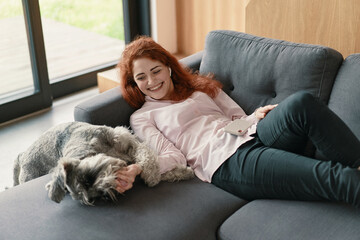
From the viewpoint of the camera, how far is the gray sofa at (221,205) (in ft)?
5.29

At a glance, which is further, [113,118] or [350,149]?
[113,118]

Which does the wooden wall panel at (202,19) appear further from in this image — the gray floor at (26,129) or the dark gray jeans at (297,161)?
the dark gray jeans at (297,161)

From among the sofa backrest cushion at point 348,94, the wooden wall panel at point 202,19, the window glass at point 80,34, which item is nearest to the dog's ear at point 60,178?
the sofa backrest cushion at point 348,94

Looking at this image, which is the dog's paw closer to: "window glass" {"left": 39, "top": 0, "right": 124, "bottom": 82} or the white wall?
"window glass" {"left": 39, "top": 0, "right": 124, "bottom": 82}

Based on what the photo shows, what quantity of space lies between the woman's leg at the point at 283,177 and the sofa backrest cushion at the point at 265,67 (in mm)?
351

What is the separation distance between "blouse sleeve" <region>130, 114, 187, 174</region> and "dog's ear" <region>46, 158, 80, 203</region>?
0.38 meters

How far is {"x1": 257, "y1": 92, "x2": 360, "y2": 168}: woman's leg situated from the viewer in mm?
1688

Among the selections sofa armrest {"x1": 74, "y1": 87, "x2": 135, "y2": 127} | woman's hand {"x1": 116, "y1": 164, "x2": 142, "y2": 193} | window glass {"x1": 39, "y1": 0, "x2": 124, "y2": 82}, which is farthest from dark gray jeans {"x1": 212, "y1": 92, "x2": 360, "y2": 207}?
window glass {"x1": 39, "y1": 0, "x2": 124, "y2": 82}

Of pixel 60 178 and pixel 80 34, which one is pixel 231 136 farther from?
pixel 80 34

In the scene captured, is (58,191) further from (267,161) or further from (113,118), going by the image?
(267,161)

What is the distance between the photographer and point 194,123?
6.96 ft

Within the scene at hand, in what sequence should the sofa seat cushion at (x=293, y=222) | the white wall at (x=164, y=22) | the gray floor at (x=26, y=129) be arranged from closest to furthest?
the sofa seat cushion at (x=293, y=222), the gray floor at (x=26, y=129), the white wall at (x=164, y=22)

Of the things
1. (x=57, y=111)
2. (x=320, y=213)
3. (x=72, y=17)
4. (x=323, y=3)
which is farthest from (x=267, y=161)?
(x=72, y=17)

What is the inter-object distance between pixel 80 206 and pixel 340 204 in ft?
3.12
